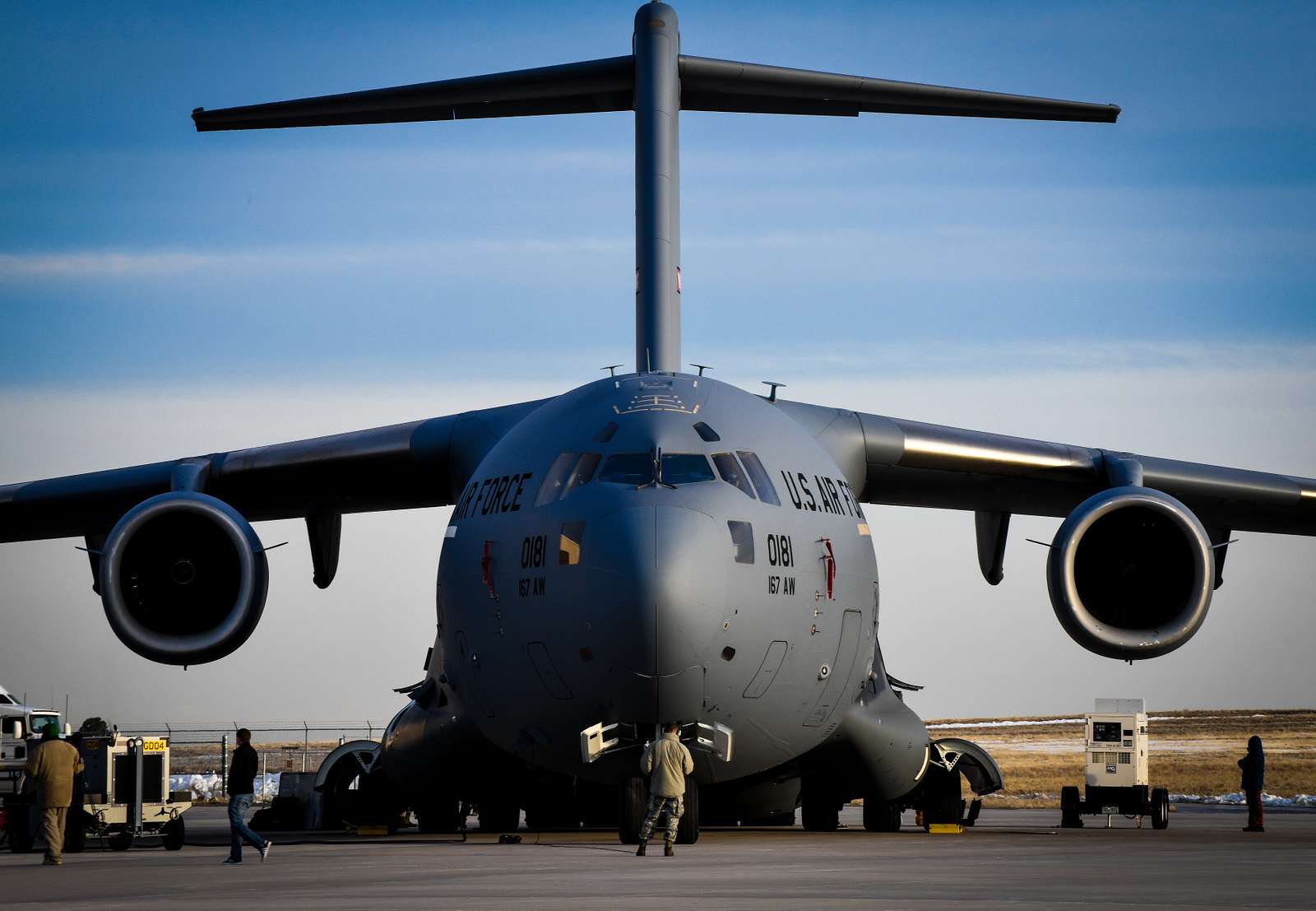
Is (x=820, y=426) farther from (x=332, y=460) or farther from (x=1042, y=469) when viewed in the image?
(x=332, y=460)

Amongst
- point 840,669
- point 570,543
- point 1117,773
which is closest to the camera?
point 570,543

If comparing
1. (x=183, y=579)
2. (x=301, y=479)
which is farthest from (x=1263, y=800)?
(x=183, y=579)

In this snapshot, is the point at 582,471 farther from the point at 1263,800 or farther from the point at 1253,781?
the point at 1263,800

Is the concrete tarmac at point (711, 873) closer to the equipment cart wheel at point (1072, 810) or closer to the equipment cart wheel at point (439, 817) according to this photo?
the equipment cart wheel at point (439, 817)

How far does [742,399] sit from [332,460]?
14.9 ft

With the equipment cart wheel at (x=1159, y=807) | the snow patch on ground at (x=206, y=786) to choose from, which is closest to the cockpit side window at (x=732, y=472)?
the equipment cart wheel at (x=1159, y=807)

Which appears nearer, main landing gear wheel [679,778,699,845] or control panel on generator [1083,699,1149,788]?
main landing gear wheel [679,778,699,845]

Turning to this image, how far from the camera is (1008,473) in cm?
1609

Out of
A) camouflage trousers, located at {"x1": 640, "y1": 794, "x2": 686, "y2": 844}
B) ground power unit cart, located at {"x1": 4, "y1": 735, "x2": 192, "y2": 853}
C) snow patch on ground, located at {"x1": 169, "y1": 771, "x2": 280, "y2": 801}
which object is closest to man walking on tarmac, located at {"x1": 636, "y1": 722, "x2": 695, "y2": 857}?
camouflage trousers, located at {"x1": 640, "y1": 794, "x2": 686, "y2": 844}

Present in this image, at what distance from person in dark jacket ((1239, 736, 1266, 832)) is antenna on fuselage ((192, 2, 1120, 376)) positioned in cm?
660

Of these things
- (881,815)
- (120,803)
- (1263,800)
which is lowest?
(1263,800)

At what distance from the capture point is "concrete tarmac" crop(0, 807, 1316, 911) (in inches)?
291

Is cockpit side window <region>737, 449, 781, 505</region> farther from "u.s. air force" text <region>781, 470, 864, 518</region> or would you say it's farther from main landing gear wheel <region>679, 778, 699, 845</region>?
main landing gear wheel <region>679, 778, 699, 845</region>

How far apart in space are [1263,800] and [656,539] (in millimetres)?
18922
